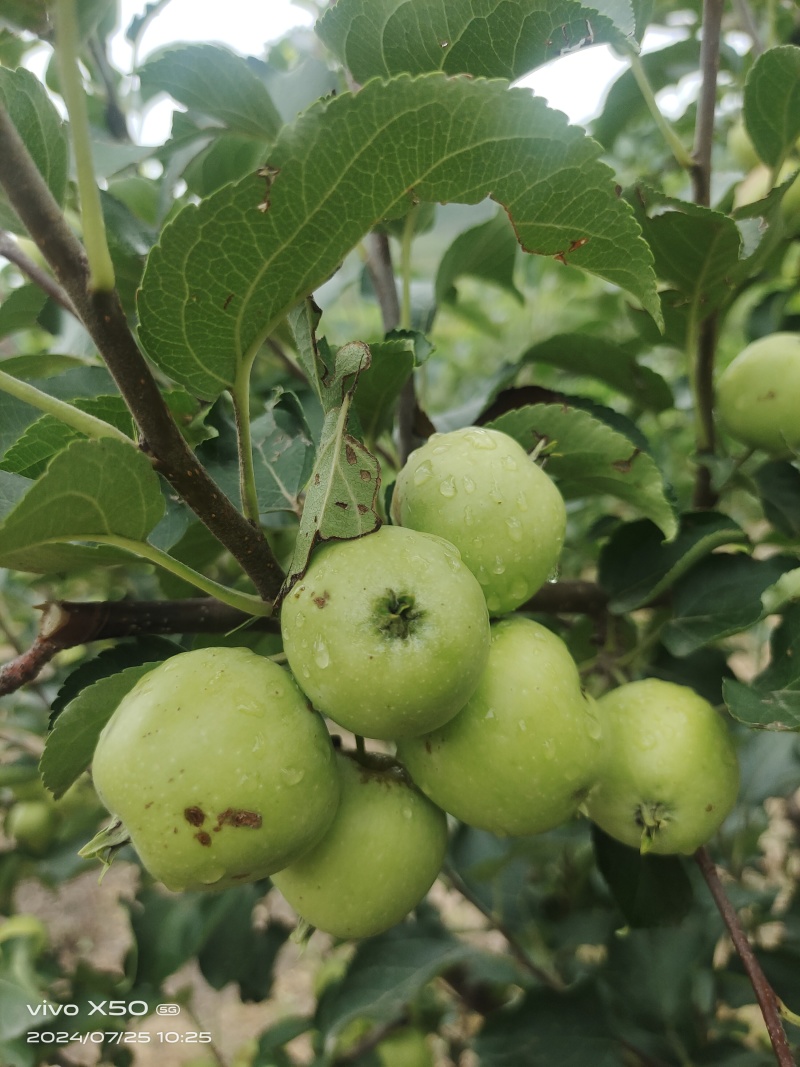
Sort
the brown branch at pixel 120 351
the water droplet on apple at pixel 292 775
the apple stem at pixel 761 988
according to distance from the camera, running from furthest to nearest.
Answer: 1. the apple stem at pixel 761 988
2. the water droplet on apple at pixel 292 775
3. the brown branch at pixel 120 351

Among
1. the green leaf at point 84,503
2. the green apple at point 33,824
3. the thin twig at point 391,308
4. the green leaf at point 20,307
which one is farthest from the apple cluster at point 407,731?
the green apple at point 33,824

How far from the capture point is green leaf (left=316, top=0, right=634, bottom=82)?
62cm

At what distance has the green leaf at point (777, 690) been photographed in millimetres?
681

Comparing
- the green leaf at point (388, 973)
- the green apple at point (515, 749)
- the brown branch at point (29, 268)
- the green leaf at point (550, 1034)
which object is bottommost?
the green leaf at point (550, 1034)

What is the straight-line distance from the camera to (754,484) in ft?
3.22

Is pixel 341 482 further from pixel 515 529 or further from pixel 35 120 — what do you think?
pixel 35 120

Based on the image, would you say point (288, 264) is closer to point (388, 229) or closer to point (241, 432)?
point (241, 432)

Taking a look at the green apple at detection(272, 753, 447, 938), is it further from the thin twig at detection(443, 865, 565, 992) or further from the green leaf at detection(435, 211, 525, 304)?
the thin twig at detection(443, 865, 565, 992)

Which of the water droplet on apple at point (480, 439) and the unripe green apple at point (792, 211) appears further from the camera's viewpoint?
the unripe green apple at point (792, 211)

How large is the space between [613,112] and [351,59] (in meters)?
A: 0.58

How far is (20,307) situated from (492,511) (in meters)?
0.76

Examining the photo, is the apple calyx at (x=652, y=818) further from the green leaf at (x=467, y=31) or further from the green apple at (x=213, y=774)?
the green leaf at (x=467, y=31)

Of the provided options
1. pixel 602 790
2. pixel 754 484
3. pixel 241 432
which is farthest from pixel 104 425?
pixel 754 484

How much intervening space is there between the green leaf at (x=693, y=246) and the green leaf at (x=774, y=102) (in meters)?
0.17
